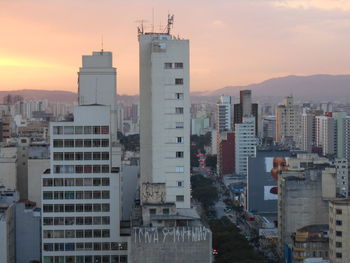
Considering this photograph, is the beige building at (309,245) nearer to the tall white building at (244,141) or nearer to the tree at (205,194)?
the tree at (205,194)

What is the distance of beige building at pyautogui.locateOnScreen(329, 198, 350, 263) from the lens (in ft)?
80.7

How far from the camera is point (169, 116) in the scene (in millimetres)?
23359

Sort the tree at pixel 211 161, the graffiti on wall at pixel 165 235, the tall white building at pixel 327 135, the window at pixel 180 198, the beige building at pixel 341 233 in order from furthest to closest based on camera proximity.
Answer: the tree at pixel 211 161, the tall white building at pixel 327 135, the beige building at pixel 341 233, the window at pixel 180 198, the graffiti on wall at pixel 165 235

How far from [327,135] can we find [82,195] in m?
57.4

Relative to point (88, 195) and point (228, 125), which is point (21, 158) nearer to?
point (88, 195)

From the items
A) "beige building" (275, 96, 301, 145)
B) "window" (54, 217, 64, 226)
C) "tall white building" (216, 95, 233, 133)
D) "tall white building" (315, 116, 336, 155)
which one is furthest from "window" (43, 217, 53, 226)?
"tall white building" (216, 95, 233, 133)

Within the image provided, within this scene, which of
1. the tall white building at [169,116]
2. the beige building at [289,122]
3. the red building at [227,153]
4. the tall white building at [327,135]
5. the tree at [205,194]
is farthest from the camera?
the beige building at [289,122]

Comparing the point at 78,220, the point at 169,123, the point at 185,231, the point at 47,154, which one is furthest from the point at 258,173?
the point at 185,231

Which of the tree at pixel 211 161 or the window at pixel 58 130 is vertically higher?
the window at pixel 58 130

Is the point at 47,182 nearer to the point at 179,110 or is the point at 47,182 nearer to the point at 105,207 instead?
the point at 105,207

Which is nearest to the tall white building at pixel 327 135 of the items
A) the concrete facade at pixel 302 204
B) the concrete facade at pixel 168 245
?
the concrete facade at pixel 302 204

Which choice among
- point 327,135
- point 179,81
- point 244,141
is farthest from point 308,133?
point 179,81

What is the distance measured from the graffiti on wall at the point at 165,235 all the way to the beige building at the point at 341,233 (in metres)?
8.87

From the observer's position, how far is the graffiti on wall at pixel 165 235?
666 inches
